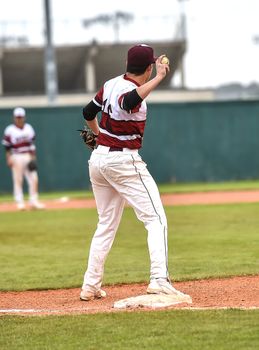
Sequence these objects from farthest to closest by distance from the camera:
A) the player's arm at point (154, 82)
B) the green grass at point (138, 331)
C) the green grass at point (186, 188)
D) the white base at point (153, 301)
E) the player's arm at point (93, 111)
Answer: the green grass at point (186, 188) < the player's arm at point (93, 111) < the white base at point (153, 301) < the player's arm at point (154, 82) < the green grass at point (138, 331)

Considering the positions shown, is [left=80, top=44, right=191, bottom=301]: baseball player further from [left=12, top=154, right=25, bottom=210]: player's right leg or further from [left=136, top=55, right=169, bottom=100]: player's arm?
[left=12, top=154, right=25, bottom=210]: player's right leg

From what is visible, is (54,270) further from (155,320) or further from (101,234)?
(155,320)

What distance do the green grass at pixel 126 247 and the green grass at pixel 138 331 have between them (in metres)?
2.26

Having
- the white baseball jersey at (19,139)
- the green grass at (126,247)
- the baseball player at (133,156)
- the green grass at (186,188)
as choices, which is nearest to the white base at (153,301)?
the baseball player at (133,156)

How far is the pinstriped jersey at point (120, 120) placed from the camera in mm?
7168

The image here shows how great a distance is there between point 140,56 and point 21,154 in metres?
12.7

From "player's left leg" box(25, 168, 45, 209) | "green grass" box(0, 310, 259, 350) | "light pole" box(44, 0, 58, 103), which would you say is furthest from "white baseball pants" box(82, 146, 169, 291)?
"light pole" box(44, 0, 58, 103)

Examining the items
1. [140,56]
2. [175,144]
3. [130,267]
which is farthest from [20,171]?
[140,56]

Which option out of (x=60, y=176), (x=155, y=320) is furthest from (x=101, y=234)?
(x=60, y=176)

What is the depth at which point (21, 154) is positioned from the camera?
19.5m

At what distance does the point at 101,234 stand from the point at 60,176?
62.4 feet

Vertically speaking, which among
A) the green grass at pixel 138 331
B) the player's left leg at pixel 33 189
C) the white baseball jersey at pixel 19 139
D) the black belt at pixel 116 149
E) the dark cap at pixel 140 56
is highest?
the dark cap at pixel 140 56

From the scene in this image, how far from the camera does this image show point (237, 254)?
10.5m

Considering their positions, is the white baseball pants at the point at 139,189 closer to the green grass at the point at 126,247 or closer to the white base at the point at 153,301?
the white base at the point at 153,301
